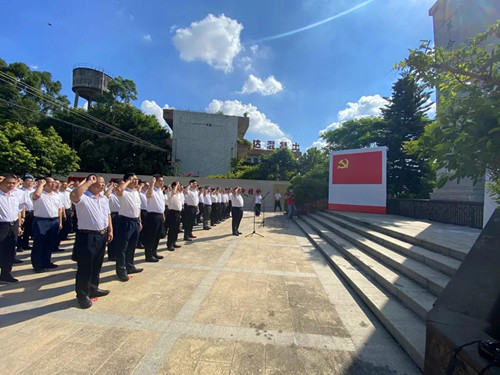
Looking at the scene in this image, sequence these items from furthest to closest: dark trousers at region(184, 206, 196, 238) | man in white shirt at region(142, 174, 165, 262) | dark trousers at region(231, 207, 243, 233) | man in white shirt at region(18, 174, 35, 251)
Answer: dark trousers at region(231, 207, 243, 233)
dark trousers at region(184, 206, 196, 238)
man in white shirt at region(18, 174, 35, 251)
man in white shirt at region(142, 174, 165, 262)

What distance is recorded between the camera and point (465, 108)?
1.89m

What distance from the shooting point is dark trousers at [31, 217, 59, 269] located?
4.54 meters

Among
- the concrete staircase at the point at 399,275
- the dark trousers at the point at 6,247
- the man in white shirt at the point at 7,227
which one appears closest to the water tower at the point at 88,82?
the man in white shirt at the point at 7,227

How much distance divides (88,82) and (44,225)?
1391 inches

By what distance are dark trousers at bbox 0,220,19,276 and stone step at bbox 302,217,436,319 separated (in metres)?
6.20

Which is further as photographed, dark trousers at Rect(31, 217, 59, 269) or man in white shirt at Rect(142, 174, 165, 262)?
man in white shirt at Rect(142, 174, 165, 262)

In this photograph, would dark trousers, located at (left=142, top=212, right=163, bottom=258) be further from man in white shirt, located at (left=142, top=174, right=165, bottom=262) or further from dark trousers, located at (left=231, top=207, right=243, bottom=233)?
dark trousers, located at (left=231, top=207, right=243, bottom=233)

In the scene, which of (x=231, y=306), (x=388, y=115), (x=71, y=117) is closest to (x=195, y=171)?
(x=71, y=117)

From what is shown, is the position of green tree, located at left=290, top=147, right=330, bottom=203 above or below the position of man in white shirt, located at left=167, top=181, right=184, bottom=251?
above

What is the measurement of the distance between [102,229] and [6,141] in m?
16.6

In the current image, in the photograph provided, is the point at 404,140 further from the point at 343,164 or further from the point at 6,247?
the point at 6,247

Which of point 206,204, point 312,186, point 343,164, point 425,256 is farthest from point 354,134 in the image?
point 425,256

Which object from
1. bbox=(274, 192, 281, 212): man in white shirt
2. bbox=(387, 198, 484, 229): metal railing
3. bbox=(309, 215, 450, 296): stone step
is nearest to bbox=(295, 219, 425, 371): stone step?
bbox=(309, 215, 450, 296): stone step

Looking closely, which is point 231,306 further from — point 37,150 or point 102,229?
point 37,150
